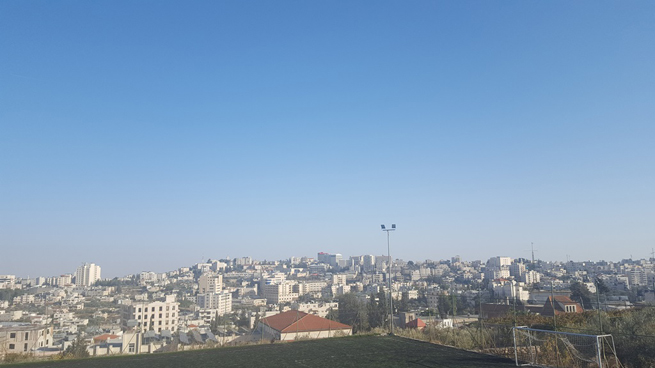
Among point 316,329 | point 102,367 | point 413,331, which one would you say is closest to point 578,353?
point 413,331

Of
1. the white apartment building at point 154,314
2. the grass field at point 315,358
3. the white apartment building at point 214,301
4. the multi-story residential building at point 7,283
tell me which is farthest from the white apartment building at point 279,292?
the grass field at point 315,358

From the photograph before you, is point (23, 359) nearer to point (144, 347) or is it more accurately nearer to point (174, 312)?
point (144, 347)

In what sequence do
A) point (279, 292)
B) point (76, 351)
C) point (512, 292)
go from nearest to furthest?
point (76, 351)
point (512, 292)
point (279, 292)

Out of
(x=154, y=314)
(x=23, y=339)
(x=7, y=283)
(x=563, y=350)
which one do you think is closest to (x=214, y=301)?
(x=7, y=283)

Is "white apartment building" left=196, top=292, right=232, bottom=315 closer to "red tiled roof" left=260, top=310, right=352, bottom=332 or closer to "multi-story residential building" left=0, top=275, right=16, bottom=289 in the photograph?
"multi-story residential building" left=0, top=275, right=16, bottom=289

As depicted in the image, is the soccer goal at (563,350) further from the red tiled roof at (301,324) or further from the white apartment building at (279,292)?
the white apartment building at (279,292)

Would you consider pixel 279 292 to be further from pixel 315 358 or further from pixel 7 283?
pixel 315 358

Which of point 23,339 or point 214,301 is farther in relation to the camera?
point 214,301
